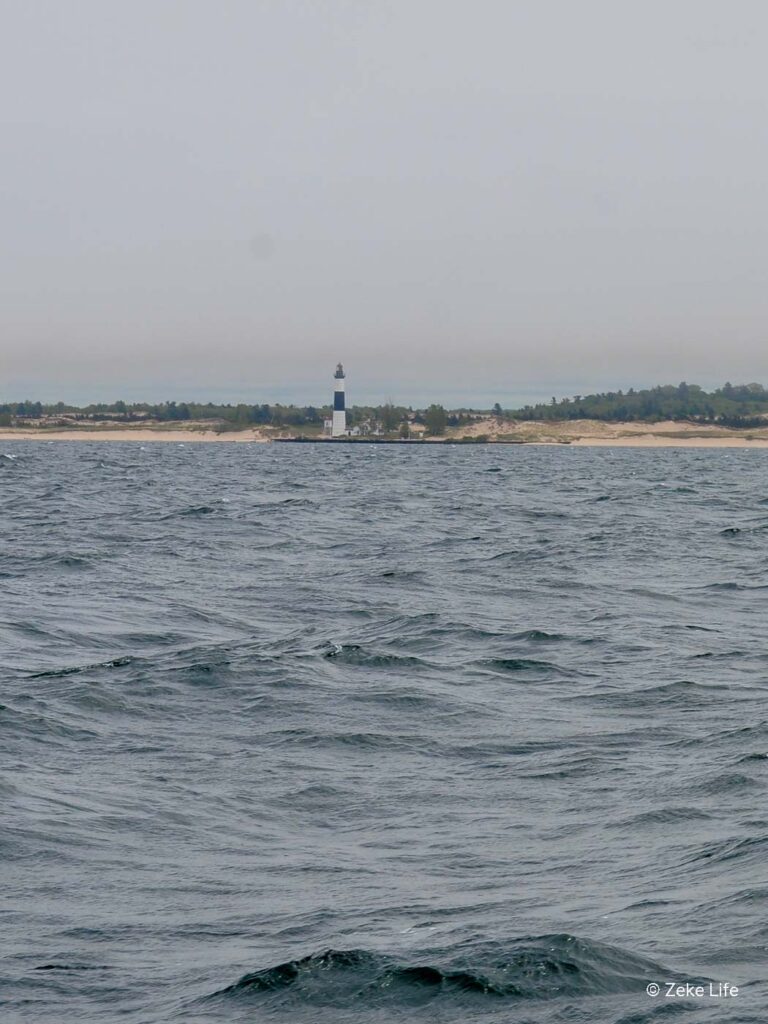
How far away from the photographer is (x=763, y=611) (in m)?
21.1

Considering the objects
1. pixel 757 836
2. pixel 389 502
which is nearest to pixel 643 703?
pixel 757 836

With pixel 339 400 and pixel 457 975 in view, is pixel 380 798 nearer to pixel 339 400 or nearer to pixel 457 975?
pixel 457 975

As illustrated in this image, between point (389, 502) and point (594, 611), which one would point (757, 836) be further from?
point (389, 502)

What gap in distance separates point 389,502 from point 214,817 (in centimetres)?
4258

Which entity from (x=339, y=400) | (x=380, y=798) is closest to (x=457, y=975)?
(x=380, y=798)

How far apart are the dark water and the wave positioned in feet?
0.07

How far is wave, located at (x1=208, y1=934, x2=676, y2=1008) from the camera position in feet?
22.5

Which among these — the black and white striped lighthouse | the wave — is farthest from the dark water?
the black and white striped lighthouse

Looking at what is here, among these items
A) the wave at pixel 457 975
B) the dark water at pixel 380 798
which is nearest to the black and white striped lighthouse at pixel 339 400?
the dark water at pixel 380 798

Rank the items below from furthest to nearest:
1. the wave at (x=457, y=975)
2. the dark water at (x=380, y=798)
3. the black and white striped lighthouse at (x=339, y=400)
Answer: the black and white striped lighthouse at (x=339, y=400) → the dark water at (x=380, y=798) → the wave at (x=457, y=975)

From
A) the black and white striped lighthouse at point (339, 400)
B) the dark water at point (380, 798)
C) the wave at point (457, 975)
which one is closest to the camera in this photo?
the wave at point (457, 975)

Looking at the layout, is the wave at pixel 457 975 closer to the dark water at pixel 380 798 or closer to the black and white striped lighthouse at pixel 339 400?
the dark water at pixel 380 798

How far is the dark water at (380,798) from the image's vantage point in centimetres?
709

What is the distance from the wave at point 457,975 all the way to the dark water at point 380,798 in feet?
0.07
